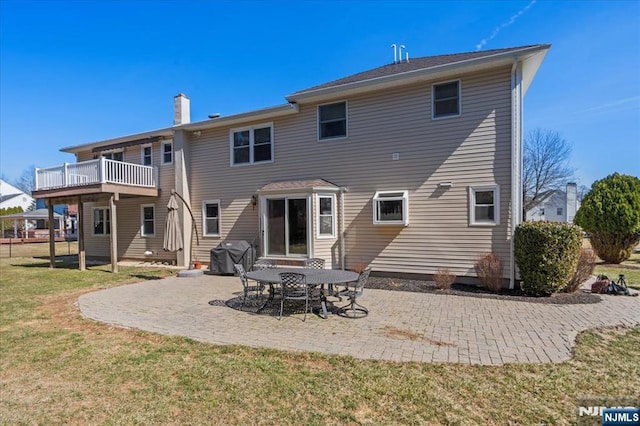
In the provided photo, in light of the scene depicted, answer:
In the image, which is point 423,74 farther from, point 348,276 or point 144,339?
point 144,339

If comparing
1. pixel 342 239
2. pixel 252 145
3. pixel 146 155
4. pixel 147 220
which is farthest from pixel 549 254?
pixel 146 155

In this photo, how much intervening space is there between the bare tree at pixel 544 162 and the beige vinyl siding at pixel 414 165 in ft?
91.3

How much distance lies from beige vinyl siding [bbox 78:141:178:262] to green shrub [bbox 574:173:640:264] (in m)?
18.6

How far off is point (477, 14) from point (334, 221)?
26.8 feet

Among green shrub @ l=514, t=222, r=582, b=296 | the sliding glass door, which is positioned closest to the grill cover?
the sliding glass door

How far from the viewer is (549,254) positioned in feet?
25.2

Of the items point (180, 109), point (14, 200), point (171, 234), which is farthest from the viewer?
point (14, 200)

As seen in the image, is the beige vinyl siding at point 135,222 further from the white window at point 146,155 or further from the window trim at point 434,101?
the window trim at point 434,101

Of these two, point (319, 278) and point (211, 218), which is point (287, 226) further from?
point (319, 278)

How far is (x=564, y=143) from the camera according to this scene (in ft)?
106

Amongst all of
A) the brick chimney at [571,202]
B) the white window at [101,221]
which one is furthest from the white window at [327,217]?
the brick chimney at [571,202]

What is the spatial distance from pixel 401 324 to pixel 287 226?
627cm

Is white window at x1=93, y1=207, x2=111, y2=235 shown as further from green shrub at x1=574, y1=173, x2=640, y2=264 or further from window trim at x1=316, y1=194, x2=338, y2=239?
green shrub at x1=574, y1=173, x2=640, y2=264

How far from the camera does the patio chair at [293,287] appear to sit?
20.4 feet
